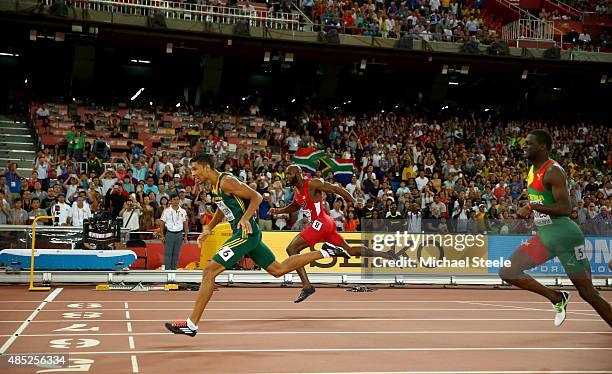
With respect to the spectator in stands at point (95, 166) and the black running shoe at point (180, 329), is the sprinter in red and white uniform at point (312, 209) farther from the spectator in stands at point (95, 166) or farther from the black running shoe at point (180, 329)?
the spectator in stands at point (95, 166)

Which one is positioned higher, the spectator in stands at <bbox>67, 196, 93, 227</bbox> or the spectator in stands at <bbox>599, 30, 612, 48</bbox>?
the spectator in stands at <bbox>599, 30, 612, 48</bbox>

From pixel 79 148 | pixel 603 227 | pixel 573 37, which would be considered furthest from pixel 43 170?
pixel 573 37

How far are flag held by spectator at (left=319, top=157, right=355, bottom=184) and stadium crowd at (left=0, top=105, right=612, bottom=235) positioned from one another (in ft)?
1.38

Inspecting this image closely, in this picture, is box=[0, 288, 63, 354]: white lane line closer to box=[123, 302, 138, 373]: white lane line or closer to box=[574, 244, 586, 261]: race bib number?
box=[123, 302, 138, 373]: white lane line

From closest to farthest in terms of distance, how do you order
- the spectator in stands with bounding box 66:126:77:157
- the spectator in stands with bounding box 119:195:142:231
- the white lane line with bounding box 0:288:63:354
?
the white lane line with bounding box 0:288:63:354
the spectator in stands with bounding box 119:195:142:231
the spectator in stands with bounding box 66:126:77:157

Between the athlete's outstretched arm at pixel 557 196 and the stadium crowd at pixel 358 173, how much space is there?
10.3m

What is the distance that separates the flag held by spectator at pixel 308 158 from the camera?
85.1ft

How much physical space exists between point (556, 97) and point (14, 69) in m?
27.1

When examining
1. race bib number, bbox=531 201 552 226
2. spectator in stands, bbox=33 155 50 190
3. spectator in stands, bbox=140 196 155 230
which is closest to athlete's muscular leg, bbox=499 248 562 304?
race bib number, bbox=531 201 552 226

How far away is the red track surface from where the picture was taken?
279 inches

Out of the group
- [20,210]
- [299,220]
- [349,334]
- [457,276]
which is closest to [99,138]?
[20,210]

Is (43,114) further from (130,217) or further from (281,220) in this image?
(281,220)

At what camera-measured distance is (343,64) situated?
36000 millimetres

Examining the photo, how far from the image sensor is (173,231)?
57.9 ft
